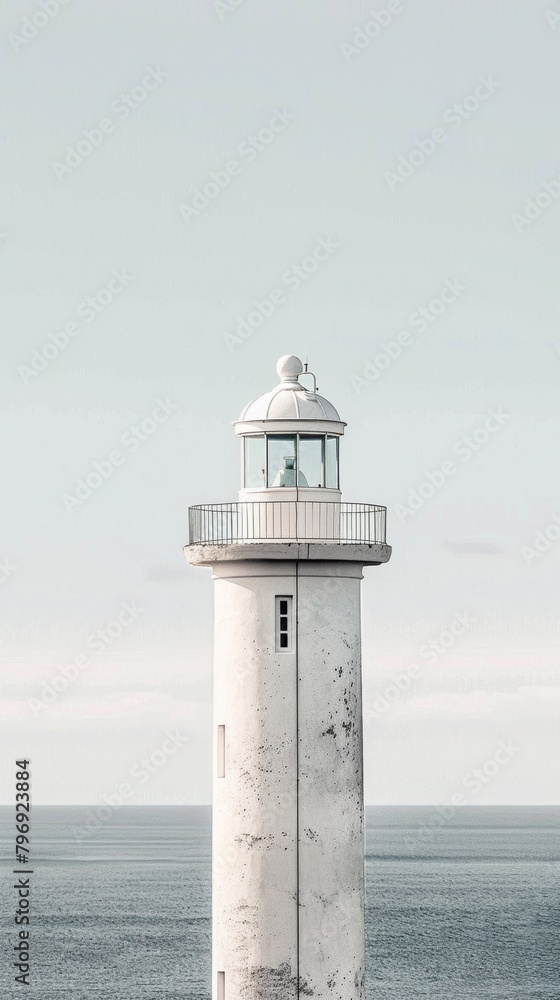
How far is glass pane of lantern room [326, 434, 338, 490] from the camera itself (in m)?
20.6

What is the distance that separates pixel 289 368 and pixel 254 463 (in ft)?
4.76

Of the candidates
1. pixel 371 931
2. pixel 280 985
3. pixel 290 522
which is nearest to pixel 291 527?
pixel 290 522

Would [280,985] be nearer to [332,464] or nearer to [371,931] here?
[332,464]

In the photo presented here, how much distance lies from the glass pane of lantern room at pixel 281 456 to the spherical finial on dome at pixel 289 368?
0.93 meters

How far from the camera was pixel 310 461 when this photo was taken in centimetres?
2047

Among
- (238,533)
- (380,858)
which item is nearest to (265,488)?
(238,533)

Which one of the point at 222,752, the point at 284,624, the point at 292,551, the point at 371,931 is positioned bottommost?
the point at 371,931

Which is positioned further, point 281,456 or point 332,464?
point 332,464

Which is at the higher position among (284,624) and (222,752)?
(284,624)

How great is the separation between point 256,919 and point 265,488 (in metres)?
5.64

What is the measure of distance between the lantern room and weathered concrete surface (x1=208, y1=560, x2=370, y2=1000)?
3.68 ft

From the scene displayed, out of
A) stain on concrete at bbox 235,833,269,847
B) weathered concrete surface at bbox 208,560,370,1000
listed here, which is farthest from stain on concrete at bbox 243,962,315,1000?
stain on concrete at bbox 235,833,269,847

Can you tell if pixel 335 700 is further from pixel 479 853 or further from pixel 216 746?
pixel 479 853

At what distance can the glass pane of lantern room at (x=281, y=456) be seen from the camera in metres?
20.5
